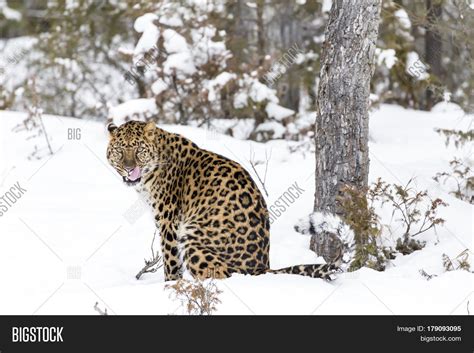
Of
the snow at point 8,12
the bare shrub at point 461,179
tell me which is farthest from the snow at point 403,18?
the snow at point 8,12

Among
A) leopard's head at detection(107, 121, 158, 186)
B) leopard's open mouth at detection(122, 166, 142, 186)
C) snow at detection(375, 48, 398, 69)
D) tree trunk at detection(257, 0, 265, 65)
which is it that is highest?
tree trunk at detection(257, 0, 265, 65)

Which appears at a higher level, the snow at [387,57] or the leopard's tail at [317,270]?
the snow at [387,57]

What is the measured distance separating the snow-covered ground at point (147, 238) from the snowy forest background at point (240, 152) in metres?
0.02

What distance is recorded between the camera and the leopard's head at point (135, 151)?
7.56 m

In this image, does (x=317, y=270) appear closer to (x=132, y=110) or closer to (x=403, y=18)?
(x=132, y=110)

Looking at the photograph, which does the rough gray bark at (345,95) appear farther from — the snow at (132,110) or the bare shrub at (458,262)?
the snow at (132,110)

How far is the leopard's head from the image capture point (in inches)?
298

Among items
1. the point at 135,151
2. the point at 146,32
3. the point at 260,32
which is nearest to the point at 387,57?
the point at 260,32

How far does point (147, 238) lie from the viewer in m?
9.03

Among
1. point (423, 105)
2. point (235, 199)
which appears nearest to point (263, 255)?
point (235, 199)

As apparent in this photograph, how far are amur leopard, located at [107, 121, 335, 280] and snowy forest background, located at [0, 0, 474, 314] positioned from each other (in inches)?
11.8

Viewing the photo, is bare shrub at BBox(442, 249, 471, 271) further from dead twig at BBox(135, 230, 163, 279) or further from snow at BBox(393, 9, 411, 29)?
snow at BBox(393, 9, 411, 29)

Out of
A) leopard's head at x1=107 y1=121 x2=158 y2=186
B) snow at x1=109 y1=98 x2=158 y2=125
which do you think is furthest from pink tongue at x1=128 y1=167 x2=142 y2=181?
snow at x1=109 y1=98 x2=158 y2=125

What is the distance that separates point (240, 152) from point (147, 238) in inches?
99.2
